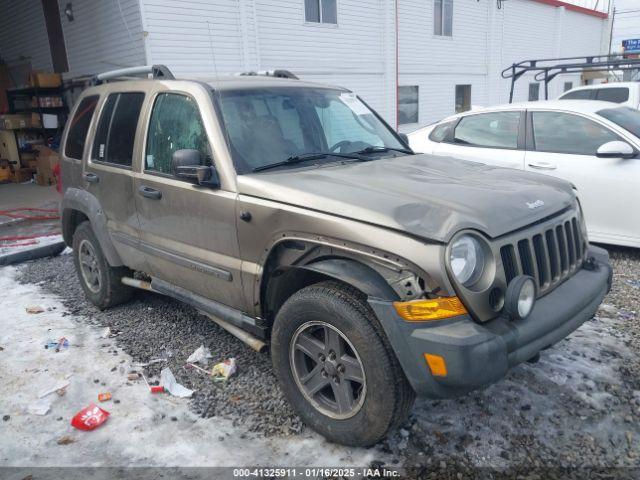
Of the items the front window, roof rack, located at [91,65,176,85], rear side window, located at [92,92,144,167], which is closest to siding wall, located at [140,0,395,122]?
the front window

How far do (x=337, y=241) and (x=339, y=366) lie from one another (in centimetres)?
65

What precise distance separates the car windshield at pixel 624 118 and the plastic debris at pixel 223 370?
4.68 meters

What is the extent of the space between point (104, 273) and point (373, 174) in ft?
8.75

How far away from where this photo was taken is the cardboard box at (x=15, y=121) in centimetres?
1260

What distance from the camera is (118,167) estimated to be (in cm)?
402

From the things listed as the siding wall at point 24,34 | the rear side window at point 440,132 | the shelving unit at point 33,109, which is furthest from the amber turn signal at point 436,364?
the siding wall at point 24,34

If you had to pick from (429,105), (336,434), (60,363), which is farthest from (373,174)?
(429,105)

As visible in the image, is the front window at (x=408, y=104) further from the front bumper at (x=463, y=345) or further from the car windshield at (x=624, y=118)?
the front bumper at (x=463, y=345)

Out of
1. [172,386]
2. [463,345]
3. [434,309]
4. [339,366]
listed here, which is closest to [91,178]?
[172,386]

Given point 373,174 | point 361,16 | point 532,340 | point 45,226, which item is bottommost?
point 45,226

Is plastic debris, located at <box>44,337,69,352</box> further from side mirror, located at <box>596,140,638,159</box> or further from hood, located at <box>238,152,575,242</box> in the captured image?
side mirror, located at <box>596,140,638,159</box>

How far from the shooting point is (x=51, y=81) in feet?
41.2

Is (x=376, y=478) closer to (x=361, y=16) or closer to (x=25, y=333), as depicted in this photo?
(x=25, y=333)

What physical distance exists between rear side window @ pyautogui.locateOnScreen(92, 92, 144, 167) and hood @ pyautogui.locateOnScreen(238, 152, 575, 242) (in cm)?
138
